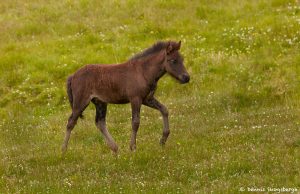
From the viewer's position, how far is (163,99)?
21.7 meters

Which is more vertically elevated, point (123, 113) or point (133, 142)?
point (133, 142)

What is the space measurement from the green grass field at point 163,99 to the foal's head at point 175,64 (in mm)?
1789

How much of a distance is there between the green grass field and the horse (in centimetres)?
91

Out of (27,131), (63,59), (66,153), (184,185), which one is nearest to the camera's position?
(184,185)

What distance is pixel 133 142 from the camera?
14.7 m

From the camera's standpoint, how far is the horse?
14.6m

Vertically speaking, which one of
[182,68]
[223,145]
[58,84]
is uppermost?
[182,68]

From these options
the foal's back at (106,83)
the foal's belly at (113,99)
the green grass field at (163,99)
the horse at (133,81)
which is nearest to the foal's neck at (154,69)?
the horse at (133,81)

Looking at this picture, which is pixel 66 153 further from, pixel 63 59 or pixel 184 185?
pixel 63 59

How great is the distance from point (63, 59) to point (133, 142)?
452 inches

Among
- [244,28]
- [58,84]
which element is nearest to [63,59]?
[58,84]

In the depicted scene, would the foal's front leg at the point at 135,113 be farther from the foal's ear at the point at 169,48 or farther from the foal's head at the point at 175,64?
the foal's ear at the point at 169,48

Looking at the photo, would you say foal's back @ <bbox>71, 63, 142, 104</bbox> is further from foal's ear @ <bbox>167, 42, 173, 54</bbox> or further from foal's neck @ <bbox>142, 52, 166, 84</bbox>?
foal's ear @ <bbox>167, 42, 173, 54</bbox>

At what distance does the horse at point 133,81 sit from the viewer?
576 inches
